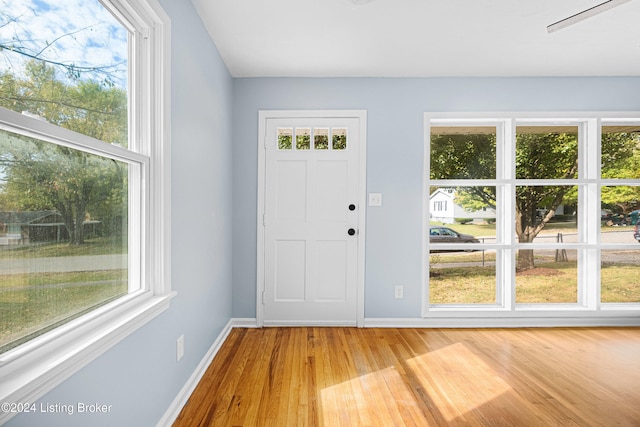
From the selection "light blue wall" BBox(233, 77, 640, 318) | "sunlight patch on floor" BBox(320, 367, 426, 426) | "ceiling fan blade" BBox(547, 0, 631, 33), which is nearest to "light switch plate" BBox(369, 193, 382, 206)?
"light blue wall" BBox(233, 77, 640, 318)

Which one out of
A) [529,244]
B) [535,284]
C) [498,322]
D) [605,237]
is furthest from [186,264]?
[605,237]

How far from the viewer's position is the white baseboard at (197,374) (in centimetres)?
181

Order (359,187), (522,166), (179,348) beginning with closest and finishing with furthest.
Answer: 1. (179,348)
2. (359,187)
3. (522,166)

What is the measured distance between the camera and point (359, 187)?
131 inches

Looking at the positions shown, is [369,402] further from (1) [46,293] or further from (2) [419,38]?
(2) [419,38]

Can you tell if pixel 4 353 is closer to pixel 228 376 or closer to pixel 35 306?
pixel 35 306

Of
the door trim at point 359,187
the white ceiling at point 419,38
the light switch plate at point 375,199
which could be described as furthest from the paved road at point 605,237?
the white ceiling at point 419,38

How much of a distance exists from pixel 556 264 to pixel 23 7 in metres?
4.26

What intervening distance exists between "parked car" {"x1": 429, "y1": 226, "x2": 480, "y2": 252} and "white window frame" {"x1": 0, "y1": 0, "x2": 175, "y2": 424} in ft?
8.41

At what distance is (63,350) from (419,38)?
2.80 metres

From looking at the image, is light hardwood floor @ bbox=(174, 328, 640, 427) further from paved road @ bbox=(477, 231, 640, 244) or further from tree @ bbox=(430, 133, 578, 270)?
tree @ bbox=(430, 133, 578, 270)

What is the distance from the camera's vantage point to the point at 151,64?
168 cm

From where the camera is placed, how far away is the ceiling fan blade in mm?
1987

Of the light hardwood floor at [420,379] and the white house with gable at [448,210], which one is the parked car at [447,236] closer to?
the white house with gable at [448,210]
